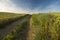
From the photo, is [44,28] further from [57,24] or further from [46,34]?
[57,24]

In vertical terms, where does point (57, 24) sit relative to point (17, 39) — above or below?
above

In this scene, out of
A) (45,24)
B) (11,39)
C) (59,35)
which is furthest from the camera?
(11,39)

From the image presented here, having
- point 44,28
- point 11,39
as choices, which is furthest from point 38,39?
point 11,39

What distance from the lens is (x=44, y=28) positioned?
10016 millimetres

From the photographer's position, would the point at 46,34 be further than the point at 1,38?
No

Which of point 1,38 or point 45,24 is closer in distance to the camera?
point 45,24

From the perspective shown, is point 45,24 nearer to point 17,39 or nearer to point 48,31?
point 48,31

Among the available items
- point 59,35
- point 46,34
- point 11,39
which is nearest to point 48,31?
point 46,34

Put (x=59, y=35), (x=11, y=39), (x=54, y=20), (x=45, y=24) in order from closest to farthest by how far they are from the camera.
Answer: (x=59, y=35), (x=54, y=20), (x=45, y=24), (x=11, y=39)

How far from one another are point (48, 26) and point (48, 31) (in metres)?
0.26

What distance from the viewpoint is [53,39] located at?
8.92 m

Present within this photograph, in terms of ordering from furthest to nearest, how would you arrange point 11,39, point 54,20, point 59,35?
point 11,39, point 54,20, point 59,35

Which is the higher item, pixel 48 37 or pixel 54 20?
pixel 54 20

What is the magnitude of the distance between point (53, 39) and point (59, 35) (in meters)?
0.41
